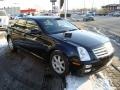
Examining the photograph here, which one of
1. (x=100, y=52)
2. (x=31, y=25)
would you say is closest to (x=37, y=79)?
(x=100, y=52)

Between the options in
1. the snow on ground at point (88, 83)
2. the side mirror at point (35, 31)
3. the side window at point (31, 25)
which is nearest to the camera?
the snow on ground at point (88, 83)

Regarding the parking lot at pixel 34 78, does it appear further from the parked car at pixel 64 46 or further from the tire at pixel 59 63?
the parked car at pixel 64 46

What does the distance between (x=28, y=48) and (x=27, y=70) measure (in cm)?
91

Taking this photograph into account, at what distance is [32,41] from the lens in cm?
701

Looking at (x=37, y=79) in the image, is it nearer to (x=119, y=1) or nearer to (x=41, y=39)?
(x=41, y=39)

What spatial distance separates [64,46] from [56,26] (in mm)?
1490

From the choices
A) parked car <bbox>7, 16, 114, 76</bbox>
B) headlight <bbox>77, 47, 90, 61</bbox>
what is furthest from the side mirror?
headlight <bbox>77, 47, 90, 61</bbox>

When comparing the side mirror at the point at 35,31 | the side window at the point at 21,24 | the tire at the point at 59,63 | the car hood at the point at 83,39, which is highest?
the side window at the point at 21,24

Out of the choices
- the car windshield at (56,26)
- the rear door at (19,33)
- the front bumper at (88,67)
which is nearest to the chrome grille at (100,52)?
the front bumper at (88,67)

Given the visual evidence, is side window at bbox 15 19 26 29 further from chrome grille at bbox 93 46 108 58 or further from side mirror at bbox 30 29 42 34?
chrome grille at bbox 93 46 108 58

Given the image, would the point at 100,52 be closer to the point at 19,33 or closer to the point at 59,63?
the point at 59,63

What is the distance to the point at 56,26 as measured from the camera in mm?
7051

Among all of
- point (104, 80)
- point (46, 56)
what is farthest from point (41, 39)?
point (104, 80)

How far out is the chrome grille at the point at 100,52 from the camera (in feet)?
18.1
